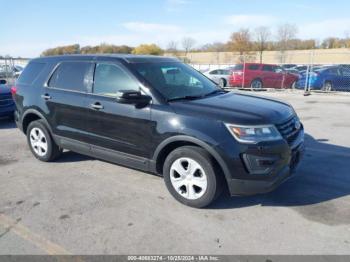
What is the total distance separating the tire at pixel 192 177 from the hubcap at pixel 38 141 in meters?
2.65

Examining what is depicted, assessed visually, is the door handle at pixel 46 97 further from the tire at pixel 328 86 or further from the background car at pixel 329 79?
the tire at pixel 328 86

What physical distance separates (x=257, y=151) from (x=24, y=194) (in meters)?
3.11

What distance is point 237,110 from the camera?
3979 millimetres

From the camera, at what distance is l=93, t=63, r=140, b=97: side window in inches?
179

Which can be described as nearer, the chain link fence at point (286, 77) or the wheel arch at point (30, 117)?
the wheel arch at point (30, 117)

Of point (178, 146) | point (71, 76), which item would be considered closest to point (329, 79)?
point (71, 76)

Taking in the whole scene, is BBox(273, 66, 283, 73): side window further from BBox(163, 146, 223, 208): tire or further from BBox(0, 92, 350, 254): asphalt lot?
BBox(163, 146, 223, 208): tire

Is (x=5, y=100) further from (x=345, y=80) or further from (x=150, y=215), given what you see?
(x=345, y=80)

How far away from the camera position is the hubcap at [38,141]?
5.84 m

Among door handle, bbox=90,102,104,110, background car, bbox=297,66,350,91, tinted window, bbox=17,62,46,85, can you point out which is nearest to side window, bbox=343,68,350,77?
background car, bbox=297,66,350,91

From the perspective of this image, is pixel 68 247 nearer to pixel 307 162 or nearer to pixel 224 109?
pixel 224 109

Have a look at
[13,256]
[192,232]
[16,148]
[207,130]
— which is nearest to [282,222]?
[192,232]

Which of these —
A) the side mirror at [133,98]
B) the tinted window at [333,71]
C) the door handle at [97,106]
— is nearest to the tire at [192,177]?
the side mirror at [133,98]

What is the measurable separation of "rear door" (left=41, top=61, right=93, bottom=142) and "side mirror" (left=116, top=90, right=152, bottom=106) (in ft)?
3.16
